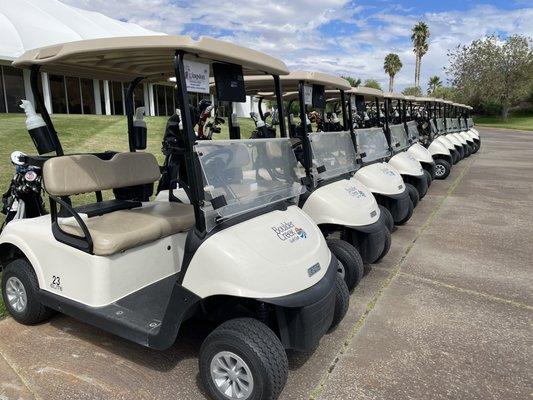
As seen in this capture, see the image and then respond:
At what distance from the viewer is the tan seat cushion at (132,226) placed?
100 inches

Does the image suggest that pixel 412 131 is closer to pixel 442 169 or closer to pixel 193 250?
pixel 442 169

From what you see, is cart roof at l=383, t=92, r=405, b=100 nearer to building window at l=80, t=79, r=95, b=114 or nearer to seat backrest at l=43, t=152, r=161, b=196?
seat backrest at l=43, t=152, r=161, b=196

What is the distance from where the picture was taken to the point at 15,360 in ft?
8.38

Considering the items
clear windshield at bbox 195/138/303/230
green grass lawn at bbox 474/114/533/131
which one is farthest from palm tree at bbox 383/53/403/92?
clear windshield at bbox 195/138/303/230

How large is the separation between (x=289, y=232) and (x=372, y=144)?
329 cm

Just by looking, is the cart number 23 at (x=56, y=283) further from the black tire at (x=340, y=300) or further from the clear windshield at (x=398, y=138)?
the clear windshield at (x=398, y=138)

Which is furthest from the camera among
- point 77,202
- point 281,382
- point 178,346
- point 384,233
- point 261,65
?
point 77,202

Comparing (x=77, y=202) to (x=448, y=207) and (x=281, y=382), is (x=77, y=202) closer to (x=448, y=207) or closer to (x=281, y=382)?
(x=281, y=382)

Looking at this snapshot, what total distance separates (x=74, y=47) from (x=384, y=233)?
104 inches

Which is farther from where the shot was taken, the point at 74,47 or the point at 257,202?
the point at 257,202

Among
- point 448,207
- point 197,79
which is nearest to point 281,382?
→ point 197,79

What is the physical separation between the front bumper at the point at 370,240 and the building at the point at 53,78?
46.2ft

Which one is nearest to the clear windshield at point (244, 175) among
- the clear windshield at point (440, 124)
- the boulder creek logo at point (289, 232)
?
the boulder creek logo at point (289, 232)

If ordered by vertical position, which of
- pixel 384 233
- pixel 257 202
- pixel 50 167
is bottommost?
pixel 384 233
